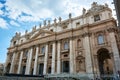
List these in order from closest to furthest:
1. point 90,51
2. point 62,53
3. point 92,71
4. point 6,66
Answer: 1. point 92,71
2. point 90,51
3. point 62,53
4. point 6,66

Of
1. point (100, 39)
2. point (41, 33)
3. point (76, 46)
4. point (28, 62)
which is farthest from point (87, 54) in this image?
point (28, 62)

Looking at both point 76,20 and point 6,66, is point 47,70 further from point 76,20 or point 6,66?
point 6,66

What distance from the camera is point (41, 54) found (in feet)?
96.6

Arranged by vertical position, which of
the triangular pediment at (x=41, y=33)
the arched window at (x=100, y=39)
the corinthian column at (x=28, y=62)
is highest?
the triangular pediment at (x=41, y=33)

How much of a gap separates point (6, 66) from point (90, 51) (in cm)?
2730

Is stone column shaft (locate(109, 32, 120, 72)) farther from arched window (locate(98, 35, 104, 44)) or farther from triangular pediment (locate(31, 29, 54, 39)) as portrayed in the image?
triangular pediment (locate(31, 29, 54, 39))

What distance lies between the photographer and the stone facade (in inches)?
851

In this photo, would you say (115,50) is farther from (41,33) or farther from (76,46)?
(41,33)

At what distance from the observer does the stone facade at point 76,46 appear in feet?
70.9

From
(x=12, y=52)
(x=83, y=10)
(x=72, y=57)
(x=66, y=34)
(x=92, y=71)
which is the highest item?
(x=83, y=10)

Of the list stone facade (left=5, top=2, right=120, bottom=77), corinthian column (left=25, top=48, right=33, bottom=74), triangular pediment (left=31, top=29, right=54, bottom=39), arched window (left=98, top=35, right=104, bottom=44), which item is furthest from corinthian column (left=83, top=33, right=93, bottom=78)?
corinthian column (left=25, top=48, right=33, bottom=74)

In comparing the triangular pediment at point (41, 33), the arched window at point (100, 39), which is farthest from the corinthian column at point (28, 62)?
the arched window at point (100, 39)

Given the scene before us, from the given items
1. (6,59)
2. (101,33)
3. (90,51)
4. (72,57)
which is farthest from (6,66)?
(101,33)

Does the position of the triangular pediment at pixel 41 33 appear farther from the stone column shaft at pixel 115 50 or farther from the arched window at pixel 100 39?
the stone column shaft at pixel 115 50
